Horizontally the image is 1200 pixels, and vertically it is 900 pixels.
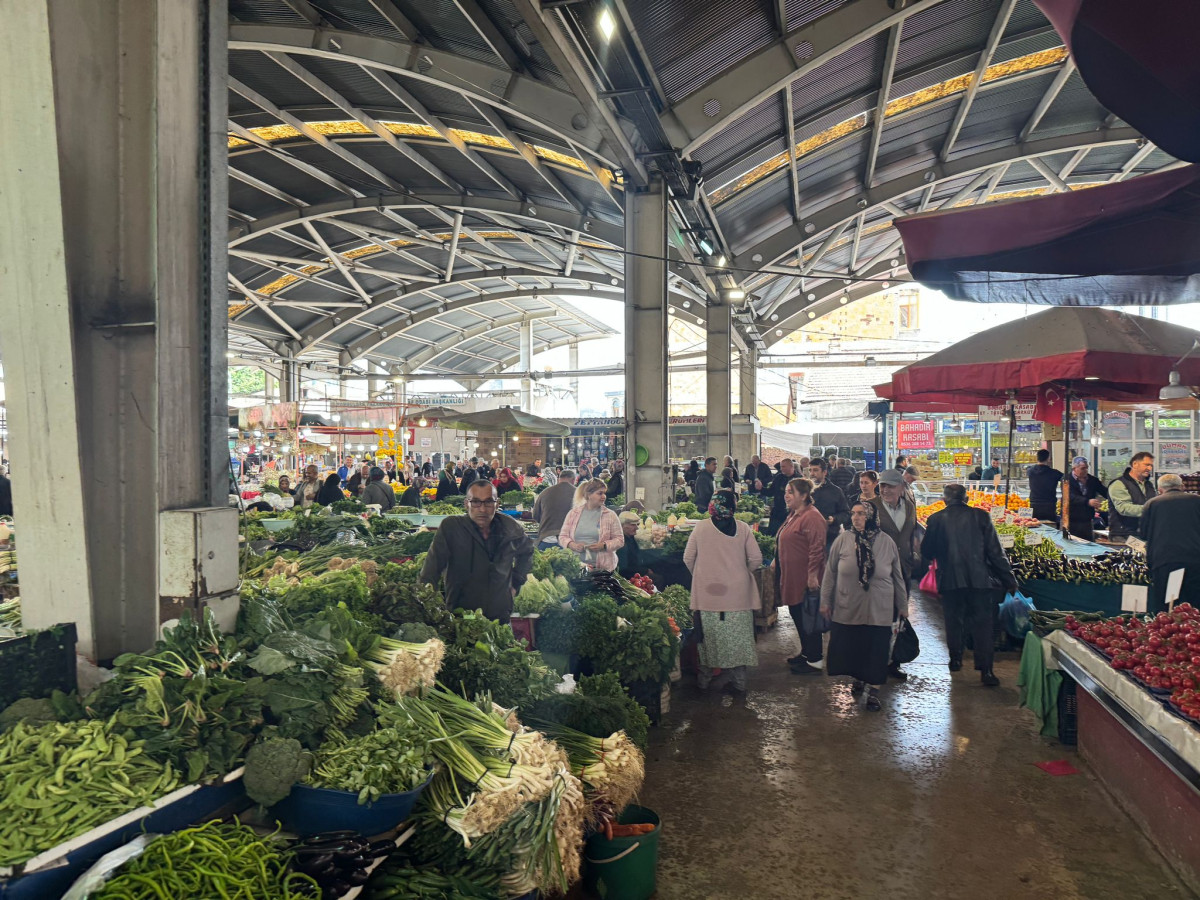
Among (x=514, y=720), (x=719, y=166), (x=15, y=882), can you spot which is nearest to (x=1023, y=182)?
(x=719, y=166)

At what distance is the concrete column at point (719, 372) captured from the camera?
19359mm

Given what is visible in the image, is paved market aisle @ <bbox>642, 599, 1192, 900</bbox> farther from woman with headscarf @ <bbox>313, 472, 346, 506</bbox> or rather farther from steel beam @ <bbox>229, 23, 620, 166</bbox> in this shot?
woman with headscarf @ <bbox>313, 472, 346, 506</bbox>

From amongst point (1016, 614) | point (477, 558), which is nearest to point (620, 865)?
point (477, 558)

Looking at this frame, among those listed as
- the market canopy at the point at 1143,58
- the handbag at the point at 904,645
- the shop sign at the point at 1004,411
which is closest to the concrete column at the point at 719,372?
the shop sign at the point at 1004,411

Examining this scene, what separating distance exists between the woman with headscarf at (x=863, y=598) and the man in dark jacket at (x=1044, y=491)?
5713 millimetres

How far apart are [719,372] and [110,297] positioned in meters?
17.3

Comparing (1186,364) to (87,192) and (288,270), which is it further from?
(288,270)

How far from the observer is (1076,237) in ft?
9.95

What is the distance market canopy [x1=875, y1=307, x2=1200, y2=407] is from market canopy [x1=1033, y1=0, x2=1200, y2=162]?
4227mm

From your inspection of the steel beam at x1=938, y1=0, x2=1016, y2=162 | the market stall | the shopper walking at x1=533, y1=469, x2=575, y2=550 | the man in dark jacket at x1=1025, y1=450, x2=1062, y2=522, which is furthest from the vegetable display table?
the steel beam at x1=938, y1=0, x2=1016, y2=162

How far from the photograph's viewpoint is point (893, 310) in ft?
107

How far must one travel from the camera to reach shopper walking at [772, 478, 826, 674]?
662 cm

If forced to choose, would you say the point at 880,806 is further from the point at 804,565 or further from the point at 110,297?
the point at 110,297

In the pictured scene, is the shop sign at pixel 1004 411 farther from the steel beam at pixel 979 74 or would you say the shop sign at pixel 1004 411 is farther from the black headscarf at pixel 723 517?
the steel beam at pixel 979 74
